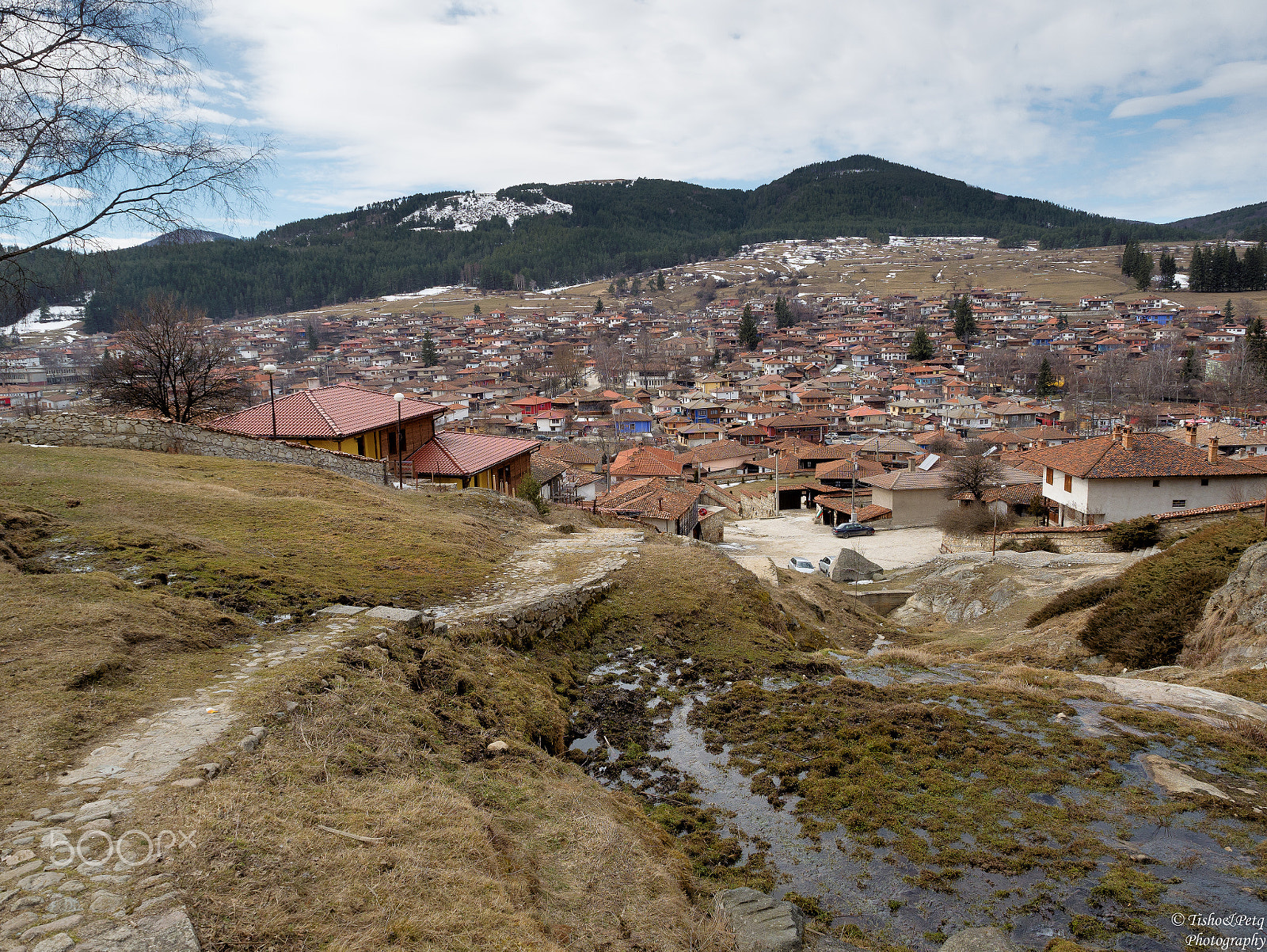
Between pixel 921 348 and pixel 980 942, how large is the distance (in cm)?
12018

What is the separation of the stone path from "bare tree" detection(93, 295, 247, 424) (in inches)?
859

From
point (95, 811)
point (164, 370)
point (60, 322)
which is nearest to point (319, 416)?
point (164, 370)

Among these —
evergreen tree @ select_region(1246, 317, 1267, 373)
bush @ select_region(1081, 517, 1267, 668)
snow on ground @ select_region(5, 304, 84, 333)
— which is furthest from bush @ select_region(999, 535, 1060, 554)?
snow on ground @ select_region(5, 304, 84, 333)

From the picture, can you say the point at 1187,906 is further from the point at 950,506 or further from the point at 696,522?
the point at 950,506

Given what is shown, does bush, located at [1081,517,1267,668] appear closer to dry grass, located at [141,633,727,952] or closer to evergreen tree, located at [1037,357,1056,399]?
dry grass, located at [141,633,727,952]

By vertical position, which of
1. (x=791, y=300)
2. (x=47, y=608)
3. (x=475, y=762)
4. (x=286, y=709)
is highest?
(x=791, y=300)

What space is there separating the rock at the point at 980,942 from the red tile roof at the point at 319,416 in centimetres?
1990

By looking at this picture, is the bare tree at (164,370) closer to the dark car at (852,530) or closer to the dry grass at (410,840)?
the dry grass at (410,840)

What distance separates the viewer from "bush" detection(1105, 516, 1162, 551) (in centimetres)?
2311

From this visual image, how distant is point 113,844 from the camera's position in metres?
3.81

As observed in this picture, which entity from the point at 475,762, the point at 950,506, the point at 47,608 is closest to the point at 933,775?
the point at 475,762

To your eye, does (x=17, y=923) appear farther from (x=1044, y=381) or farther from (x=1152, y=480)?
(x=1044, y=381)

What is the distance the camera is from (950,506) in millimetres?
41125

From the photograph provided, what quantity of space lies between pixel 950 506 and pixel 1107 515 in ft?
38.8
